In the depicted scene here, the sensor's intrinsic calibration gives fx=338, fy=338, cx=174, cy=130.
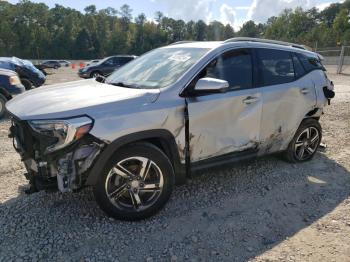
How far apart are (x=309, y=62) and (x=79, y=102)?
3.45 meters

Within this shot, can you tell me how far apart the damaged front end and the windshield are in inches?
37.1

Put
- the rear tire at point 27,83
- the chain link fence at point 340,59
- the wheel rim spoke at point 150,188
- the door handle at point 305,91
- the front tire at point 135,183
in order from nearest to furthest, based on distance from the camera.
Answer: the front tire at point 135,183
the wheel rim spoke at point 150,188
the door handle at point 305,91
the rear tire at point 27,83
the chain link fence at point 340,59

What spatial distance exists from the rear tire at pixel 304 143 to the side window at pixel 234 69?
136 centimetres

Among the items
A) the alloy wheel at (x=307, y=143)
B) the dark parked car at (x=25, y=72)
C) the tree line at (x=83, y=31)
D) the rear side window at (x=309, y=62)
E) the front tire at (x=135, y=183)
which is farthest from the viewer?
the tree line at (x=83, y=31)

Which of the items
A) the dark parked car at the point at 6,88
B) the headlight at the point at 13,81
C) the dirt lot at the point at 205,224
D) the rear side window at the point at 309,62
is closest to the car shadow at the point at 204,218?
the dirt lot at the point at 205,224

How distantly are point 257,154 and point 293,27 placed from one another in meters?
76.2

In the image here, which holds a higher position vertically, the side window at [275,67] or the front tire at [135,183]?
the side window at [275,67]

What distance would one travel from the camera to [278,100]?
14.2ft

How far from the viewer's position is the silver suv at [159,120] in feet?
9.92

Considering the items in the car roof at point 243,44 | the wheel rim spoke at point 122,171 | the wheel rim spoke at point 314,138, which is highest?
the car roof at point 243,44

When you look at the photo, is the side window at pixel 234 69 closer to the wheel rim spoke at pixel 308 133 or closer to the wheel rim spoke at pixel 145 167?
the wheel rim spoke at pixel 145 167

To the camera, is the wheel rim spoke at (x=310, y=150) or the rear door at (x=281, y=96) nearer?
the rear door at (x=281, y=96)

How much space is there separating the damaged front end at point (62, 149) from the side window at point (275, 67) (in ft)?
7.50

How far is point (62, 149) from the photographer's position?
297 centimetres
